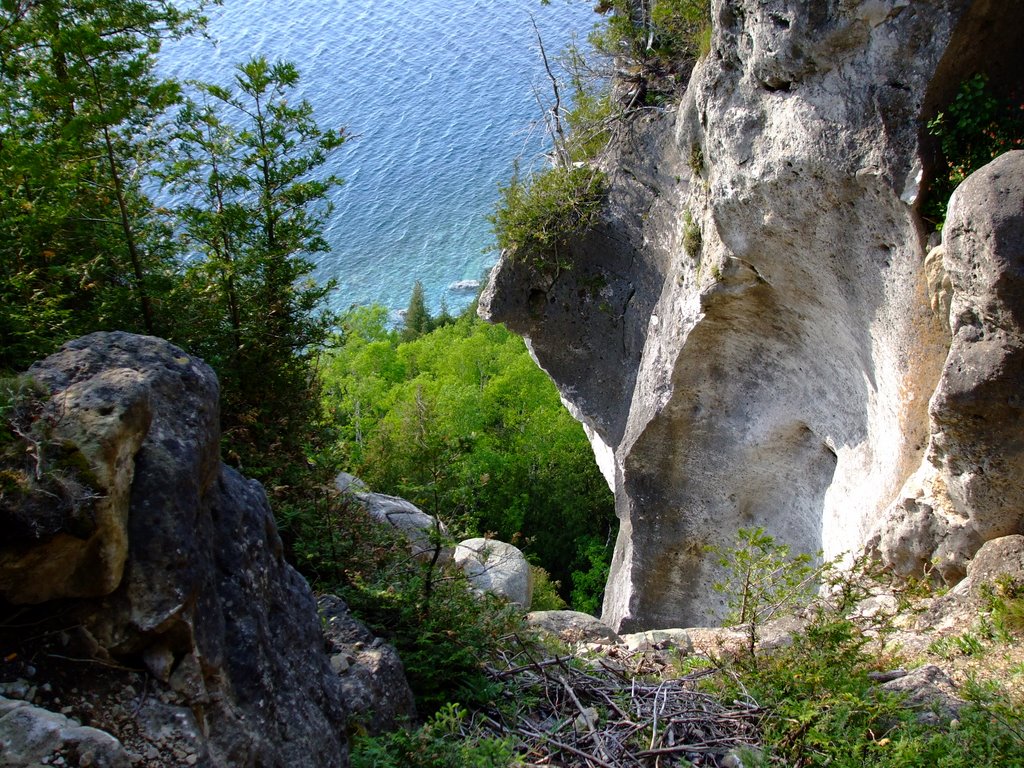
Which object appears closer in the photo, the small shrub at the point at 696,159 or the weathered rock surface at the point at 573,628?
the weathered rock surface at the point at 573,628

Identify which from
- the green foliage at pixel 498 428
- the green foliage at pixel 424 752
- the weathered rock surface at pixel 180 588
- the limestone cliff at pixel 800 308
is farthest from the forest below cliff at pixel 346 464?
the green foliage at pixel 498 428

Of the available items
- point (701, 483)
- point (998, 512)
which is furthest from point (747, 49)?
point (701, 483)

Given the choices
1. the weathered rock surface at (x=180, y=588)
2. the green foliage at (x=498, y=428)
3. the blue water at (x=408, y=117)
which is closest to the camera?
the weathered rock surface at (x=180, y=588)

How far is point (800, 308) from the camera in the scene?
1021 cm

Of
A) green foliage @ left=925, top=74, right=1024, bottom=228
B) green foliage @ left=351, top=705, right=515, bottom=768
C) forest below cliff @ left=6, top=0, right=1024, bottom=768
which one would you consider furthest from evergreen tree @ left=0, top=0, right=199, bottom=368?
green foliage @ left=925, top=74, right=1024, bottom=228

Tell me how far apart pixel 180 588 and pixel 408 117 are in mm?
38966

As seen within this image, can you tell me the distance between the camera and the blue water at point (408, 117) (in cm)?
3816

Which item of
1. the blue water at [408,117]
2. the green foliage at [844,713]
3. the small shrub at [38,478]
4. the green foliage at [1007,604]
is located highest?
the blue water at [408,117]

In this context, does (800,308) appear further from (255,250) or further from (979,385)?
(255,250)

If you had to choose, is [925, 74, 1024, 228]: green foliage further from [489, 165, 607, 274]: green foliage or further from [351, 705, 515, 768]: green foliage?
[489, 165, 607, 274]: green foliage

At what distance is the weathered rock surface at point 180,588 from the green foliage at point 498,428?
57.5 ft

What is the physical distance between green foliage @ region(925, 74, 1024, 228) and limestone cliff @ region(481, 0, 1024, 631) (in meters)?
0.17

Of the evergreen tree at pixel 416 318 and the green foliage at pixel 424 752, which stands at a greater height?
the evergreen tree at pixel 416 318

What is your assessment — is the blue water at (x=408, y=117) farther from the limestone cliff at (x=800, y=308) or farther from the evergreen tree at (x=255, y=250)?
the evergreen tree at (x=255, y=250)
